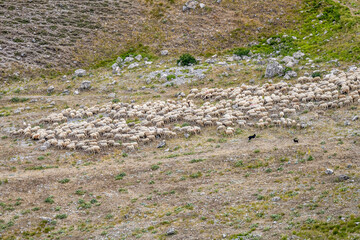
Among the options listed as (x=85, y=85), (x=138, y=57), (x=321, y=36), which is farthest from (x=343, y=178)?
(x=138, y=57)

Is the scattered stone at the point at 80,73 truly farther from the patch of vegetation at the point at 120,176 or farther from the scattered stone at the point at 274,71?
the patch of vegetation at the point at 120,176

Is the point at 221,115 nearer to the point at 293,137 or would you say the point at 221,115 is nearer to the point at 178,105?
the point at 178,105

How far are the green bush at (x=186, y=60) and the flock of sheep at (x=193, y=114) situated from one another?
760 centimetres

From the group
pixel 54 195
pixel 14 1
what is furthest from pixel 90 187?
pixel 14 1

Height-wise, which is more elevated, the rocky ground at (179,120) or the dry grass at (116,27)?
the dry grass at (116,27)

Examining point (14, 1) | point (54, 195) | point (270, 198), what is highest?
point (14, 1)

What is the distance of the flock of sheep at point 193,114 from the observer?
28125 millimetres

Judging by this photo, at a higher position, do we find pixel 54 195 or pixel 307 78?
pixel 307 78

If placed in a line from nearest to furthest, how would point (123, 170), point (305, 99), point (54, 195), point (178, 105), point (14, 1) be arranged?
1. point (54, 195)
2. point (123, 170)
3. point (305, 99)
4. point (178, 105)
5. point (14, 1)

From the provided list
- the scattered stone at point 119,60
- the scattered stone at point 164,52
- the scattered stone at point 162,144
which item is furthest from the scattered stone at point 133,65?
the scattered stone at point 162,144

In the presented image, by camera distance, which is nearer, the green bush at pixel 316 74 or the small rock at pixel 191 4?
the green bush at pixel 316 74

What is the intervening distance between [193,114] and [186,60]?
11.9 meters

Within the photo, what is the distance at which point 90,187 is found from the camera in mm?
22875

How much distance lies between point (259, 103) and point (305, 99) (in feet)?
10.9
